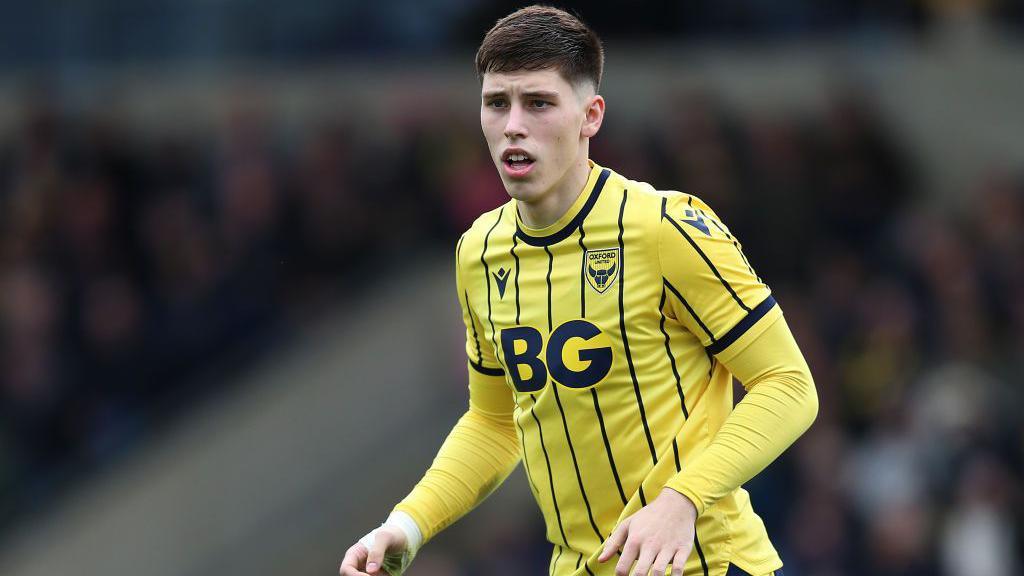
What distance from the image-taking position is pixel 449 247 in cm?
1176

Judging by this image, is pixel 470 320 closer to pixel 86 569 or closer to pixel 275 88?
pixel 86 569

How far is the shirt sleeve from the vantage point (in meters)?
4.36

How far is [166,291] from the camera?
38.3ft

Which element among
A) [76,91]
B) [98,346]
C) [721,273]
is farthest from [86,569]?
[721,273]

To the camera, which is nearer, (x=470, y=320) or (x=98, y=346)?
(x=470, y=320)

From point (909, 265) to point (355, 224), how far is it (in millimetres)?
4191

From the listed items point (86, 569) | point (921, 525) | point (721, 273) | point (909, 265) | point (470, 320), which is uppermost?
point (721, 273)

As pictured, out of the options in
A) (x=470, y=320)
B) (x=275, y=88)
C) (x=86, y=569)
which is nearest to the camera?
(x=470, y=320)

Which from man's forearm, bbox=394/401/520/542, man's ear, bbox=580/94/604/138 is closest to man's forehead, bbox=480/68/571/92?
man's ear, bbox=580/94/604/138

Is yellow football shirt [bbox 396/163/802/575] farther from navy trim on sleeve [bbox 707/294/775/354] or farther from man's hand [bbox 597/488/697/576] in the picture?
man's hand [bbox 597/488/697/576]

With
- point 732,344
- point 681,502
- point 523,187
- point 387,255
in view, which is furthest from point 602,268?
point 387,255

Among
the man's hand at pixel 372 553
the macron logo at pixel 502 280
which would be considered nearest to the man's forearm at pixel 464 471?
the man's hand at pixel 372 553

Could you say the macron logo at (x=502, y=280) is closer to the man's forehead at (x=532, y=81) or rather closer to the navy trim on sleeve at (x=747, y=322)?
the man's forehead at (x=532, y=81)

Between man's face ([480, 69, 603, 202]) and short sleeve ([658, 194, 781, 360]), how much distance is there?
1.13ft
